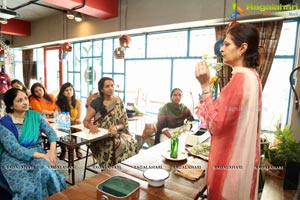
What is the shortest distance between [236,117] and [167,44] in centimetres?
352

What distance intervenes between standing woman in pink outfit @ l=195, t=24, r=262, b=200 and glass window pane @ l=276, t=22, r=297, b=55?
2.54m

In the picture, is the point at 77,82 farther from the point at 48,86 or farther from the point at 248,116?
the point at 248,116

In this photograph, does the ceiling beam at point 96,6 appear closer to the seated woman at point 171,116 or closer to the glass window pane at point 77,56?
the seated woman at point 171,116

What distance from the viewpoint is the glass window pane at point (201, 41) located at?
3617mm

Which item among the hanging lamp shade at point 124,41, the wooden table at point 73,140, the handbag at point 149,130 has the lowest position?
the handbag at point 149,130

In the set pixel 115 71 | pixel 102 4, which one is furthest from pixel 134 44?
pixel 102 4

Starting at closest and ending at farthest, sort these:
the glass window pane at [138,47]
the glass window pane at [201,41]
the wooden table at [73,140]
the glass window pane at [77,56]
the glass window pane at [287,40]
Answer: the wooden table at [73,140], the glass window pane at [287,40], the glass window pane at [201,41], the glass window pane at [138,47], the glass window pane at [77,56]

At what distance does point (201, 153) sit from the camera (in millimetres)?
1563

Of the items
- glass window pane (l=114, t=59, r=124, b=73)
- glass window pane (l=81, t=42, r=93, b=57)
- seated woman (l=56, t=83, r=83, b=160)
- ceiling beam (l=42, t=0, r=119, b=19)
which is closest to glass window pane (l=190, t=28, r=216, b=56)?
ceiling beam (l=42, t=0, r=119, b=19)

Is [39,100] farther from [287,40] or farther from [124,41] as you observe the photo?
[287,40]

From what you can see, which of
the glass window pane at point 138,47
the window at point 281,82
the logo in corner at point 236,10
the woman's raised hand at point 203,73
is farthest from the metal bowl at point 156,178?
the glass window pane at point 138,47

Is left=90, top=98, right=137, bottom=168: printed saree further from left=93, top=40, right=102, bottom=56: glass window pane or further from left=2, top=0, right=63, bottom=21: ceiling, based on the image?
left=2, top=0, right=63, bottom=21: ceiling

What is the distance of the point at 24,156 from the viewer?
170cm

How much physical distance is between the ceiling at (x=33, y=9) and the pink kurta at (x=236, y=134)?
4.66 meters
